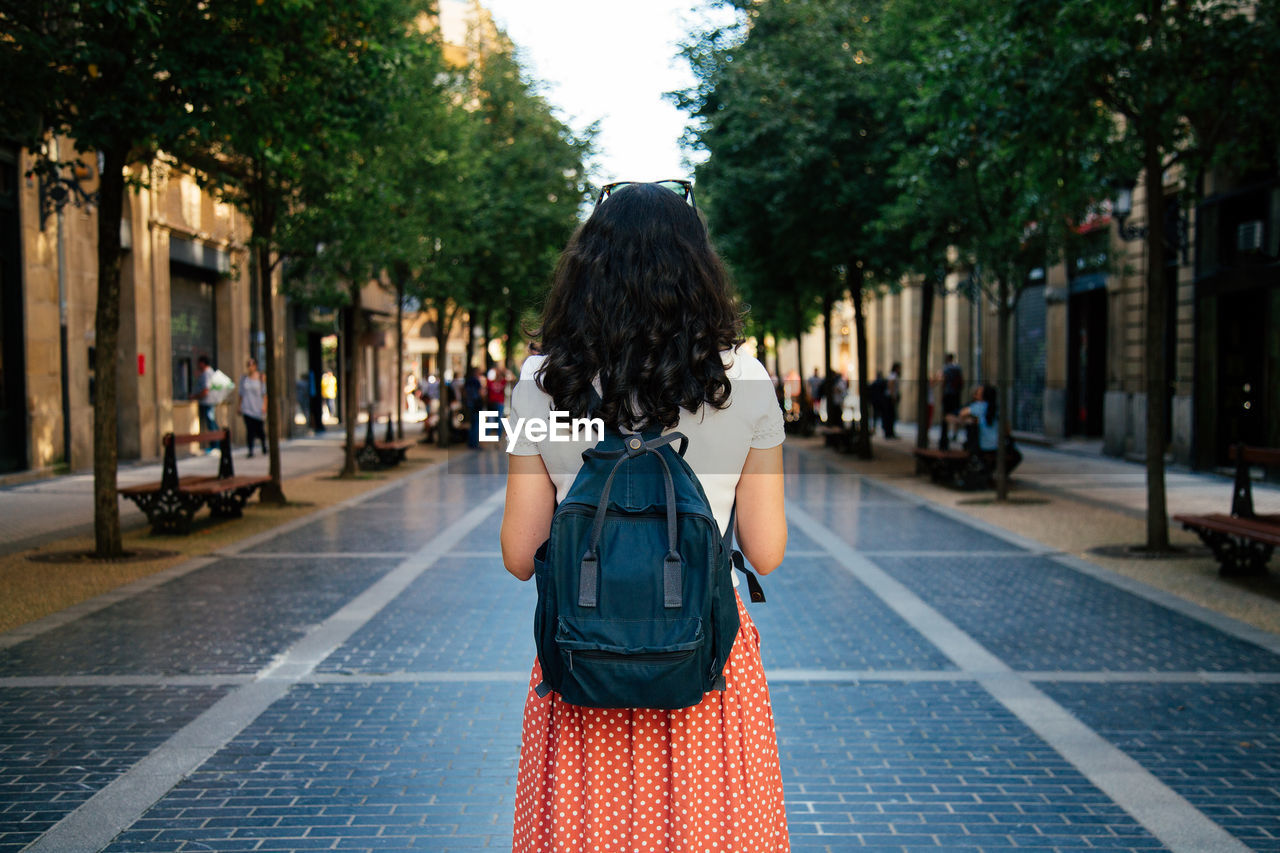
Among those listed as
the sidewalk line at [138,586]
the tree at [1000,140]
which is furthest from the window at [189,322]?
the tree at [1000,140]

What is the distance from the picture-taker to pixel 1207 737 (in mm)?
5289

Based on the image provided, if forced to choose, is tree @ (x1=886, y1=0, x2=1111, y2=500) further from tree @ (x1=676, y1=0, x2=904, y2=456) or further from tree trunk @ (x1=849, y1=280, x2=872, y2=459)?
tree trunk @ (x1=849, y1=280, x2=872, y2=459)

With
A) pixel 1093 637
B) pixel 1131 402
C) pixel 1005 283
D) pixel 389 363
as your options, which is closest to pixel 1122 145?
pixel 1005 283

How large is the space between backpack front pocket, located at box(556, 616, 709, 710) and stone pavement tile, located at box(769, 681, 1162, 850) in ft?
7.60

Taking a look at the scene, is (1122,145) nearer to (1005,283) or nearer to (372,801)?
(1005,283)

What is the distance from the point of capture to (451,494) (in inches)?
659

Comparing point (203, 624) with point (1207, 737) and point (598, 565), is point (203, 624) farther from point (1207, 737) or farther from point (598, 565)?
point (598, 565)

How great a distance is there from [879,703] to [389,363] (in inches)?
1769

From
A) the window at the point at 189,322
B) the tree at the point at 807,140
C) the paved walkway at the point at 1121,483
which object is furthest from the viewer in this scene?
the window at the point at 189,322

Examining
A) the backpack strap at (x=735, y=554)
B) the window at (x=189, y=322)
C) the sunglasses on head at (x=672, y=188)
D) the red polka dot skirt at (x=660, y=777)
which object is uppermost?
the window at (x=189, y=322)

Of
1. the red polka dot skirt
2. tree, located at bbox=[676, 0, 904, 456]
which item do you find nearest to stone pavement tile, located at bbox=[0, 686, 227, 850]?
the red polka dot skirt

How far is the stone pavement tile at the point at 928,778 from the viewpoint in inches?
165

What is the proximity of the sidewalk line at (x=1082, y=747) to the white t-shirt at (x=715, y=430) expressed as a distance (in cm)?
275

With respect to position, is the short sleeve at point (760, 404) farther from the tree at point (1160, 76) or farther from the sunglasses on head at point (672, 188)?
the tree at point (1160, 76)
